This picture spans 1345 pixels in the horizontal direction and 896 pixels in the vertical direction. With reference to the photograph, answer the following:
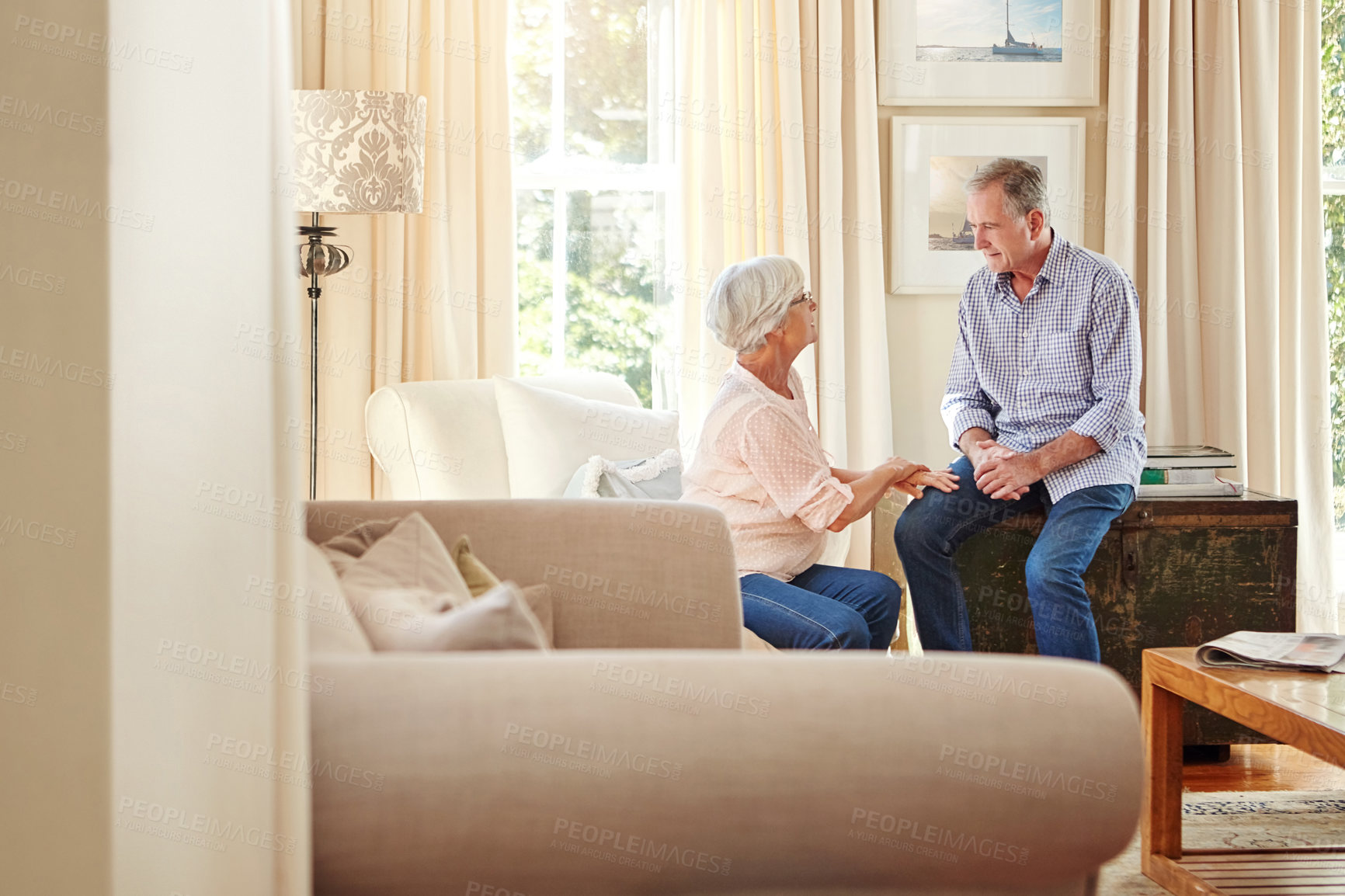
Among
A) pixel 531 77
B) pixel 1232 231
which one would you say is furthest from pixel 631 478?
pixel 1232 231

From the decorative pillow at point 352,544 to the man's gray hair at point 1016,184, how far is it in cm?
175

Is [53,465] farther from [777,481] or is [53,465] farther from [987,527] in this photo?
[987,527]

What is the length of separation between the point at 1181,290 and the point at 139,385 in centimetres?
347

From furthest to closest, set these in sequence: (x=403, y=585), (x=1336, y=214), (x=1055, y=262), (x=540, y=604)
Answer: (x=1336, y=214)
(x=1055, y=262)
(x=540, y=604)
(x=403, y=585)

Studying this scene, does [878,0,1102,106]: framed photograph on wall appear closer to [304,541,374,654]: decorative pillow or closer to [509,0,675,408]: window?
[509,0,675,408]: window

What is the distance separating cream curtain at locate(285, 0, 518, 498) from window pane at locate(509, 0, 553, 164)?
6.9 inches

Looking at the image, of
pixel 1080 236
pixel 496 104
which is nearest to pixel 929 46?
pixel 1080 236

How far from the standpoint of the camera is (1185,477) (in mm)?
2824

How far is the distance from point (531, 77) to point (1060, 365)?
73.1 inches

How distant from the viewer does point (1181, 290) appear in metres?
3.61

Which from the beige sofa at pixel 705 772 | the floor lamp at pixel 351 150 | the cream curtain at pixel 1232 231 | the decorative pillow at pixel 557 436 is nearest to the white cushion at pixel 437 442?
the decorative pillow at pixel 557 436

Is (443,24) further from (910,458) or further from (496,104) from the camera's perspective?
(910,458)

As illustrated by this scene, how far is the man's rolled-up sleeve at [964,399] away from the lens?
2.84 metres

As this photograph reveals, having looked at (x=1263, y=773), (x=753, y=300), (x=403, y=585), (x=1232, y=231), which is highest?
(x=1232, y=231)
